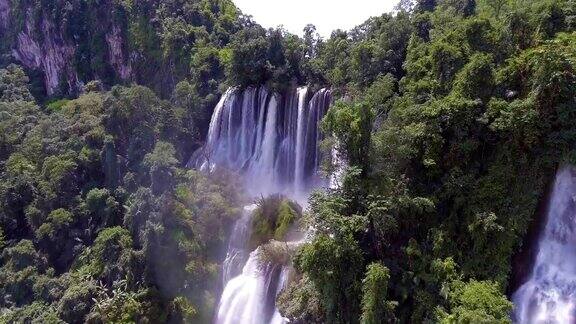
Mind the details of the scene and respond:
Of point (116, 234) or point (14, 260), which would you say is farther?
point (14, 260)

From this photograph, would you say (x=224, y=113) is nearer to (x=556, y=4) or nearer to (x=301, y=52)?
(x=301, y=52)

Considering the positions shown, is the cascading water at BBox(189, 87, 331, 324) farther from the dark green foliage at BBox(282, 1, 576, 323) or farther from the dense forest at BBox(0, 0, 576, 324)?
the dark green foliage at BBox(282, 1, 576, 323)

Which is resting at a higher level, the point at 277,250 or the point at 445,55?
the point at 445,55

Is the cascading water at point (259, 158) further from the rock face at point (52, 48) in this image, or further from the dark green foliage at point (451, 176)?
the rock face at point (52, 48)

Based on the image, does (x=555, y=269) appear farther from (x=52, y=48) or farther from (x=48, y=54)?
(x=48, y=54)

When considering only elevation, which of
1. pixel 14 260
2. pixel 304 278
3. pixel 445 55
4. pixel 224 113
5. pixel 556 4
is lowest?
pixel 14 260

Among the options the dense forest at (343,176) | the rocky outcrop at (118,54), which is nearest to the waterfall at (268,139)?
the dense forest at (343,176)

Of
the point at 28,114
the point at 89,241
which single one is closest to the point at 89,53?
the point at 28,114
